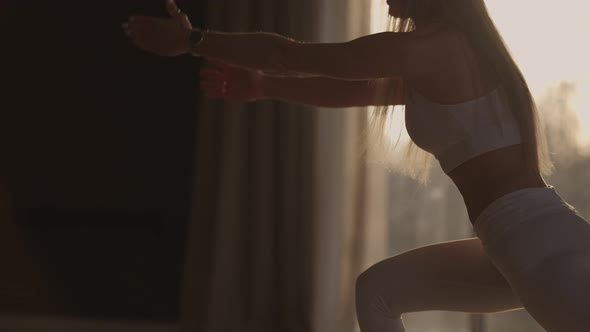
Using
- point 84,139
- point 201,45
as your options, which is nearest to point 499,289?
point 201,45

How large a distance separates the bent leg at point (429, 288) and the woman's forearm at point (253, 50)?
0.45m

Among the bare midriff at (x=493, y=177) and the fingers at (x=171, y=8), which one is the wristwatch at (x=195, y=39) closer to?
the fingers at (x=171, y=8)

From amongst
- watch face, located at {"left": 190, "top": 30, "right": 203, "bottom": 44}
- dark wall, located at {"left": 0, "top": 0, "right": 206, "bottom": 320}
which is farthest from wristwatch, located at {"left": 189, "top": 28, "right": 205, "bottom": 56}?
dark wall, located at {"left": 0, "top": 0, "right": 206, "bottom": 320}

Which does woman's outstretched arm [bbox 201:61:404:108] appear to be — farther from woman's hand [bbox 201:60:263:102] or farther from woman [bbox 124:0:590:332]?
woman [bbox 124:0:590:332]

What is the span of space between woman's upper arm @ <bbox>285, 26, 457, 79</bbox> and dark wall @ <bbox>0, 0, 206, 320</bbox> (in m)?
1.66

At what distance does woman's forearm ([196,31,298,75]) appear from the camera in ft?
4.24

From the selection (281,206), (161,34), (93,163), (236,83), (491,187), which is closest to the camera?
(491,187)

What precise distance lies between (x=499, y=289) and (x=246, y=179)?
1516 mm

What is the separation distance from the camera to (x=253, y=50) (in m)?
1.30

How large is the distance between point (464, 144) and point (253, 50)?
1.46ft

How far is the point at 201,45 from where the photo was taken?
1.34m

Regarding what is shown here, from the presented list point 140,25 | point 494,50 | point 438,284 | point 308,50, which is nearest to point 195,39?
point 140,25

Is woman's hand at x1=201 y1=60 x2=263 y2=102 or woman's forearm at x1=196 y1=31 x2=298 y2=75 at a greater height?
woman's forearm at x1=196 y1=31 x2=298 y2=75

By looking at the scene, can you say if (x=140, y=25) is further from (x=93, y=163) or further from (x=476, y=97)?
(x=93, y=163)
